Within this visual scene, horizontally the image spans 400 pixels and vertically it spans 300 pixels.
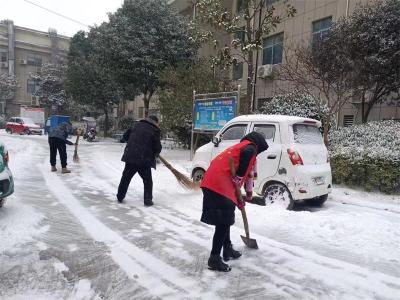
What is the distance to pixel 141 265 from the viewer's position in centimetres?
431

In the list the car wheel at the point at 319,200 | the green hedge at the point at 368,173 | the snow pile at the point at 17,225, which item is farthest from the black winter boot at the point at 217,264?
the green hedge at the point at 368,173

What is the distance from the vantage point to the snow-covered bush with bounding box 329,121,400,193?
877 centimetres

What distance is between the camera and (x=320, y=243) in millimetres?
5258

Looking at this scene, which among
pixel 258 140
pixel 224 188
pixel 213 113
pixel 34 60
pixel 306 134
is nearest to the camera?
pixel 224 188

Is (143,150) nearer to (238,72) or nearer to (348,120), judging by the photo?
(348,120)

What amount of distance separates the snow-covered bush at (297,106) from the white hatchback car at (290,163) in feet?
19.5

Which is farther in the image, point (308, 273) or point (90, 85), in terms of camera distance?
point (90, 85)

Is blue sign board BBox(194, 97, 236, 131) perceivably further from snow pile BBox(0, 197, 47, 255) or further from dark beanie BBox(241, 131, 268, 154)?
dark beanie BBox(241, 131, 268, 154)

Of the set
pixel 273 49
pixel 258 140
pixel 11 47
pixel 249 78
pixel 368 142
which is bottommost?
pixel 368 142

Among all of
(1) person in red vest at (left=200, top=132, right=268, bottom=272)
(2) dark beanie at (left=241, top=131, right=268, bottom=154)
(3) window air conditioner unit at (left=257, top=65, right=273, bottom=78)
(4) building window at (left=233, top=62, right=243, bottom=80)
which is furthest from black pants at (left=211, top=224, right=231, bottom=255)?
(4) building window at (left=233, top=62, right=243, bottom=80)

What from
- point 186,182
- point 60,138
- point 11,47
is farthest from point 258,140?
point 11,47

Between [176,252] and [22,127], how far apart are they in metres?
32.2

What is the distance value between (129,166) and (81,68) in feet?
86.8

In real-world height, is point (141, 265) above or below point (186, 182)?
below
